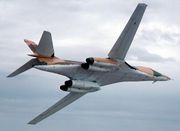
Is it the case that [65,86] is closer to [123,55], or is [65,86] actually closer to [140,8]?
[123,55]

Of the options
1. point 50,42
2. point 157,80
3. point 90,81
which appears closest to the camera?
point 50,42

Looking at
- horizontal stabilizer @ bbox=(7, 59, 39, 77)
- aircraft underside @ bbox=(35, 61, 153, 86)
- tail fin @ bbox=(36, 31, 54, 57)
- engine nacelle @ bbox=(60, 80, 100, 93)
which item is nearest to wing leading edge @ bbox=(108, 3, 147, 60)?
aircraft underside @ bbox=(35, 61, 153, 86)

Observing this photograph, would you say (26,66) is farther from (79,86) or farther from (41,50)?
(79,86)

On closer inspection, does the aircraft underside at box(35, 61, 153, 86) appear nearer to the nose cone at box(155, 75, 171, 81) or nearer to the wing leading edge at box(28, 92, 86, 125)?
the nose cone at box(155, 75, 171, 81)

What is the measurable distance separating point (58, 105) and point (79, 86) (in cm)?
1031

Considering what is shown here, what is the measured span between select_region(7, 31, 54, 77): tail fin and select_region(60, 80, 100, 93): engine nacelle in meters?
4.26

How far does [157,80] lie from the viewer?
73312 millimetres

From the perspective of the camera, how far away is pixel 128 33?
63469 millimetres

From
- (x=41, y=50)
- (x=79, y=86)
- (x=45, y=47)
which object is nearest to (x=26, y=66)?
(x=41, y=50)

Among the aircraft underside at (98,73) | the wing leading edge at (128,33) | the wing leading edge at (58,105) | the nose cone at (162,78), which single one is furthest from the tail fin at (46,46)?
the nose cone at (162,78)

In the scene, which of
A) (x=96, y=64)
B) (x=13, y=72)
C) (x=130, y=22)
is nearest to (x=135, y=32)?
(x=130, y=22)

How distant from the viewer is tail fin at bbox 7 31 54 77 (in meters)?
61.2

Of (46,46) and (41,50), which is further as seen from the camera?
(41,50)

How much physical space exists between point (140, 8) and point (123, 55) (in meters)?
5.84
